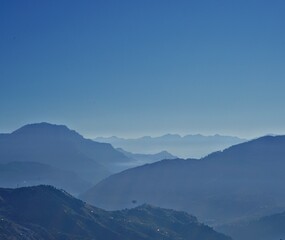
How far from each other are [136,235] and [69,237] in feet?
91.2

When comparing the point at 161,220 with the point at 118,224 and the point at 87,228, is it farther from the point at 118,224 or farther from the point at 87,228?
the point at 87,228

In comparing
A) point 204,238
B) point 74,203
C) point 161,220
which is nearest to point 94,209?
point 74,203

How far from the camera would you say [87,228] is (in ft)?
529

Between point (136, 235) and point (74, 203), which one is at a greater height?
A: point (74, 203)

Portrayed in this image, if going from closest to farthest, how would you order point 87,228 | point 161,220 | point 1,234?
point 1,234
point 87,228
point 161,220

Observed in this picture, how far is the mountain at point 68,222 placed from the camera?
14675 centimetres

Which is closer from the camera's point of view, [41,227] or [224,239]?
[41,227]

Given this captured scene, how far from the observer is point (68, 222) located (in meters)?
161

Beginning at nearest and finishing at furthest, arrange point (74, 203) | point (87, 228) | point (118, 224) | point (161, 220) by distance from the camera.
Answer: point (87, 228), point (118, 224), point (74, 203), point (161, 220)

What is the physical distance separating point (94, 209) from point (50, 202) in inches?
791

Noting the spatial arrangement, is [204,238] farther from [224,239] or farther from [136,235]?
[136,235]

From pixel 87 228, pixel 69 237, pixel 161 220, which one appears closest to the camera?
pixel 69 237

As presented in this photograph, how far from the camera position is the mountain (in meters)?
147

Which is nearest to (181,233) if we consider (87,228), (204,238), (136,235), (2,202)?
(204,238)
